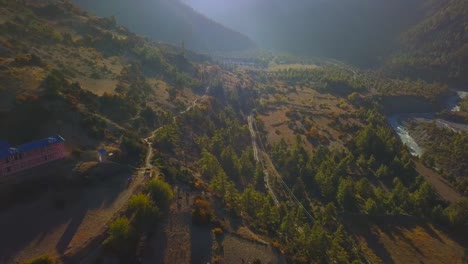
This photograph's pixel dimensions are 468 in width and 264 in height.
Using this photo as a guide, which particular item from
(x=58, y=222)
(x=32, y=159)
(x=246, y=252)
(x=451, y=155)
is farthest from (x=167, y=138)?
(x=451, y=155)

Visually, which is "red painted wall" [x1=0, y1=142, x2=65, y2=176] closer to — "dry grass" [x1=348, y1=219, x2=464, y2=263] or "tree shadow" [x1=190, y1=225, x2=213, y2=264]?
"tree shadow" [x1=190, y1=225, x2=213, y2=264]

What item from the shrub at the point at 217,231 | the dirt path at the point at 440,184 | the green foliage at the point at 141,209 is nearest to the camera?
the green foliage at the point at 141,209

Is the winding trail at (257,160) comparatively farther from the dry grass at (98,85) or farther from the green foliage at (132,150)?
the dry grass at (98,85)

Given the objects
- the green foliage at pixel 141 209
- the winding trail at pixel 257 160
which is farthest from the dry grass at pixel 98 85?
the green foliage at pixel 141 209

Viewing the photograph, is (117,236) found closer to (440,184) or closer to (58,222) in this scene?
(58,222)

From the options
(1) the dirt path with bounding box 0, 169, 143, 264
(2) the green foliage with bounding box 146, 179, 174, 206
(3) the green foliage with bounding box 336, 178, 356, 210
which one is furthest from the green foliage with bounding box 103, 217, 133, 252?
(3) the green foliage with bounding box 336, 178, 356, 210

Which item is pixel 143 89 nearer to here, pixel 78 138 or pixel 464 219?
pixel 78 138
